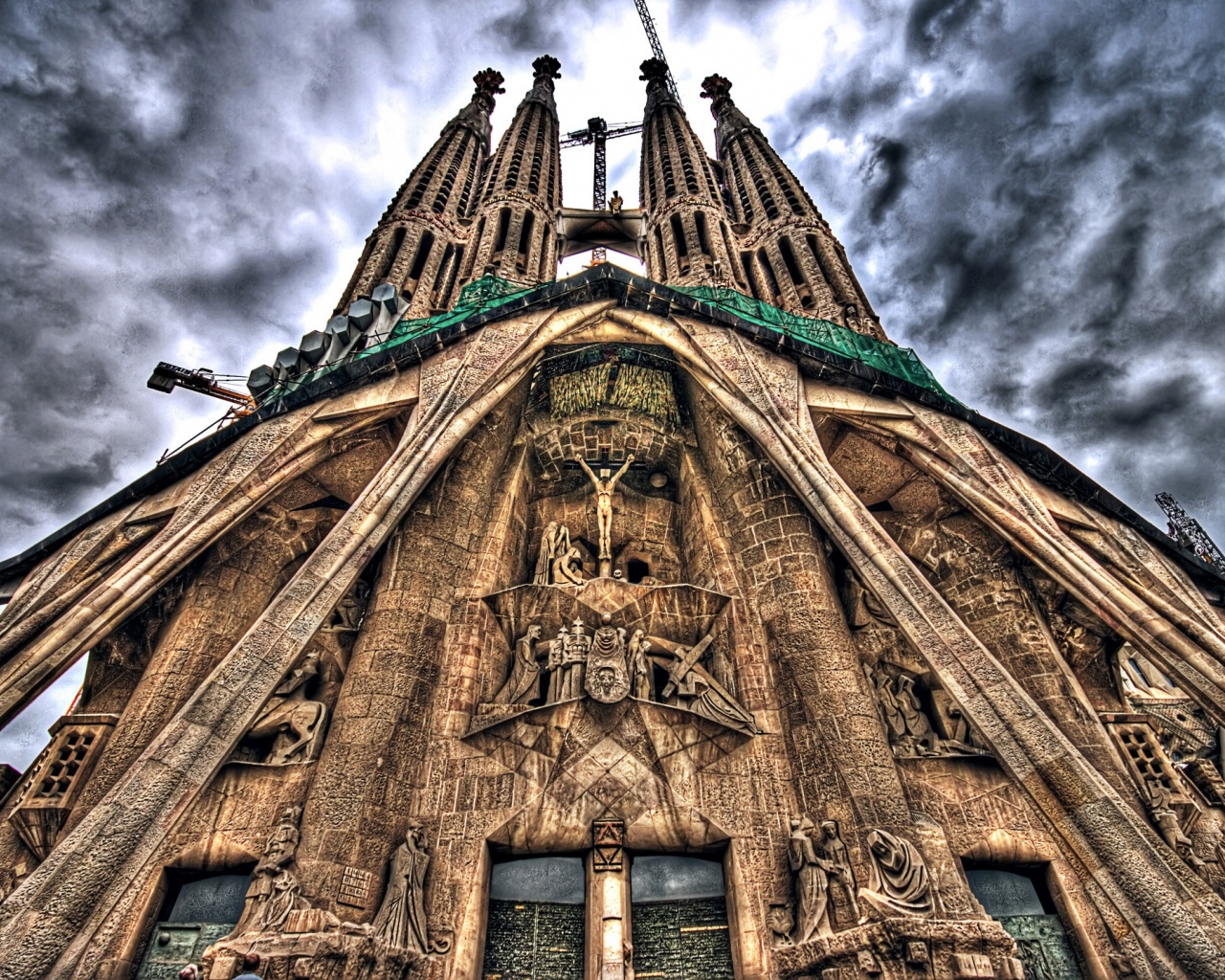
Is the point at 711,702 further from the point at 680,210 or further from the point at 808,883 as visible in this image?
the point at 680,210

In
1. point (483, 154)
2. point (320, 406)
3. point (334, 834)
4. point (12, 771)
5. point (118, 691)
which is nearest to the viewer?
point (334, 834)

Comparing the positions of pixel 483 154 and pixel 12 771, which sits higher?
pixel 483 154

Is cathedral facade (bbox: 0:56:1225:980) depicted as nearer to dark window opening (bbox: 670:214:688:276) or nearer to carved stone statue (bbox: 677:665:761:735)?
carved stone statue (bbox: 677:665:761:735)

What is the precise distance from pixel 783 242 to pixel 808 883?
18.7 metres

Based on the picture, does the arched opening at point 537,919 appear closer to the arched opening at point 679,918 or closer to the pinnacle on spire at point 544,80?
the arched opening at point 679,918

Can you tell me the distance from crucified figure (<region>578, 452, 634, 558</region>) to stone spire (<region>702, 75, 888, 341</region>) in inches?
334

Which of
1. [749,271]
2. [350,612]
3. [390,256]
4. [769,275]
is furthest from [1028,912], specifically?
[390,256]

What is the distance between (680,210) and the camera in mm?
22500

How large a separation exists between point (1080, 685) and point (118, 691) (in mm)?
12719

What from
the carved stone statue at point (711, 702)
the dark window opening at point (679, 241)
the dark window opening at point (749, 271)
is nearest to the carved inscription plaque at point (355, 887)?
the carved stone statue at point (711, 702)

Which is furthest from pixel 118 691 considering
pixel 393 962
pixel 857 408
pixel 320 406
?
pixel 857 408

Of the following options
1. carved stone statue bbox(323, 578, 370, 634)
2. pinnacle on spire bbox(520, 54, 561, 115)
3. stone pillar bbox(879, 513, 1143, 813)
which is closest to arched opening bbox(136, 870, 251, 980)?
carved stone statue bbox(323, 578, 370, 634)

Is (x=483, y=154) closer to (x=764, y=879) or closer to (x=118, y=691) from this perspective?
(x=118, y=691)

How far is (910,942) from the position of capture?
6.47m
